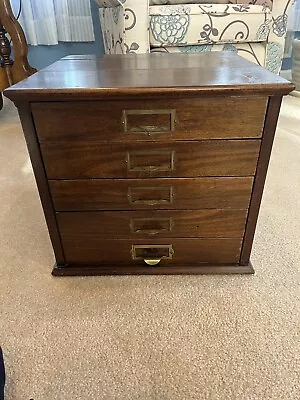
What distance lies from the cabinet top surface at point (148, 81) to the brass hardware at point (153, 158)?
12 centimetres

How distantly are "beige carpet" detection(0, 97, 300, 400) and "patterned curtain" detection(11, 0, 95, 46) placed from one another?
181cm

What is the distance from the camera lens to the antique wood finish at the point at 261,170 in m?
0.67

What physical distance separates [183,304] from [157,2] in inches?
68.1

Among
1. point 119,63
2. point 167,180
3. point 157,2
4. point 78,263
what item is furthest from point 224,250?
point 157,2

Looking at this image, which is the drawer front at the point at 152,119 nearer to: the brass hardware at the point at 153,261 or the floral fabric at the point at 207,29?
the brass hardware at the point at 153,261

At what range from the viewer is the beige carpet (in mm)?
623

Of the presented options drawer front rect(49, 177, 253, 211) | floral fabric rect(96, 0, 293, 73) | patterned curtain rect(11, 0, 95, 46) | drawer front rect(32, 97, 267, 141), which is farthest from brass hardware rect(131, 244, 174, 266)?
patterned curtain rect(11, 0, 95, 46)

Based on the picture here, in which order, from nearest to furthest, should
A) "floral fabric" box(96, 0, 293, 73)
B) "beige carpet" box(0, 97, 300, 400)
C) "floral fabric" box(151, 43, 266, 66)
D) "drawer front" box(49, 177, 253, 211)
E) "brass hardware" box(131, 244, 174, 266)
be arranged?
"beige carpet" box(0, 97, 300, 400) → "drawer front" box(49, 177, 253, 211) → "brass hardware" box(131, 244, 174, 266) → "floral fabric" box(96, 0, 293, 73) → "floral fabric" box(151, 43, 266, 66)

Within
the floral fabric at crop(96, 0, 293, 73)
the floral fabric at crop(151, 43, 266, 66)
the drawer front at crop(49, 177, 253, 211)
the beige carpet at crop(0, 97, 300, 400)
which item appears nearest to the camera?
the beige carpet at crop(0, 97, 300, 400)

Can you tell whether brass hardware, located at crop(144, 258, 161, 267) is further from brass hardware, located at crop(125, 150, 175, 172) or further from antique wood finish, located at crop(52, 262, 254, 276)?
brass hardware, located at crop(125, 150, 175, 172)

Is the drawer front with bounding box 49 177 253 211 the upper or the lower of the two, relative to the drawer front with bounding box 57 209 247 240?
upper

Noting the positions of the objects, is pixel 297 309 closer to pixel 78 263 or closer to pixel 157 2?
pixel 78 263

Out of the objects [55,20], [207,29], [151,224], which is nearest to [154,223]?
[151,224]

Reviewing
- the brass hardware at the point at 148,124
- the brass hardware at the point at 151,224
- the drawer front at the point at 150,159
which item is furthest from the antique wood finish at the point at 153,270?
the brass hardware at the point at 148,124
